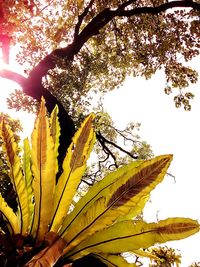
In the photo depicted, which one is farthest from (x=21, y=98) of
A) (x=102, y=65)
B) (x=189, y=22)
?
(x=189, y=22)

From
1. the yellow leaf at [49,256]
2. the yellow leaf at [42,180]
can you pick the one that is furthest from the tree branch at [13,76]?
the yellow leaf at [49,256]

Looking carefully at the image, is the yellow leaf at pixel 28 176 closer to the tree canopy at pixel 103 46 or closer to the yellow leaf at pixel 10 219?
the yellow leaf at pixel 10 219

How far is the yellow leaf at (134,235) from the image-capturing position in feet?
4.42

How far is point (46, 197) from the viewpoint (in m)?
1.38

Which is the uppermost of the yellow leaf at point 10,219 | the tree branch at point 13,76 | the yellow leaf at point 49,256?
the tree branch at point 13,76

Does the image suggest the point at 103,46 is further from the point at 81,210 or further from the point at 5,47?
the point at 81,210

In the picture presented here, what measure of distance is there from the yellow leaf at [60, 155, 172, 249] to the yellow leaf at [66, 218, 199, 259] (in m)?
0.05

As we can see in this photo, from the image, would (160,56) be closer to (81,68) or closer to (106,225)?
(81,68)

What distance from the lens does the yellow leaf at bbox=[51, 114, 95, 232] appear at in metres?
1.40

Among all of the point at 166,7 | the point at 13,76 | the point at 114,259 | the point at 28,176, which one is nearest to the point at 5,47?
the point at 13,76

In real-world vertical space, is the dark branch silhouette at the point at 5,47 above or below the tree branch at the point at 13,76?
above

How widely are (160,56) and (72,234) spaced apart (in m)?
9.50

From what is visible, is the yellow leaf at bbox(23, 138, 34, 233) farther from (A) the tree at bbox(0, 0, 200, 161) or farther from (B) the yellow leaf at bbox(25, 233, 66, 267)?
(A) the tree at bbox(0, 0, 200, 161)

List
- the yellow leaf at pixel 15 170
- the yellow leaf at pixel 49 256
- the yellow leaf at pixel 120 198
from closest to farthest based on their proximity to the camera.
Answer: the yellow leaf at pixel 49 256 < the yellow leaf at pixel 120 198 < the yellow leaf at pixel 15 170
